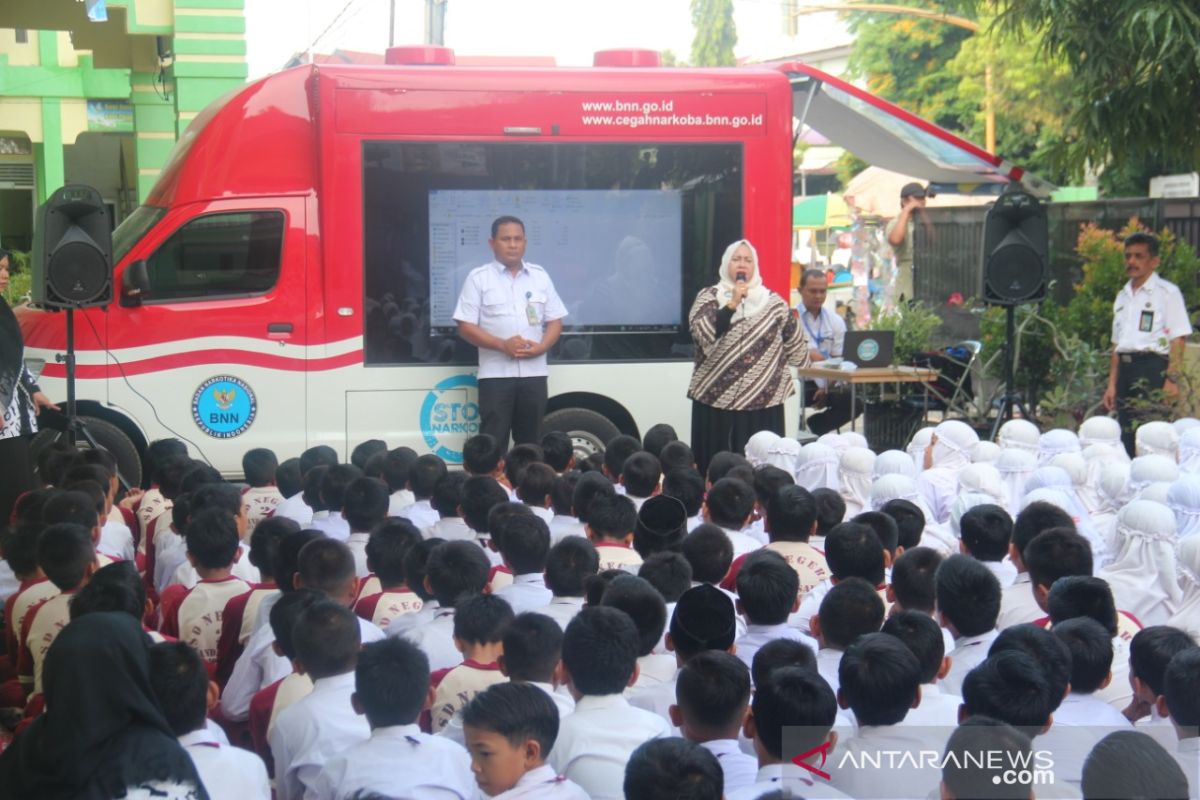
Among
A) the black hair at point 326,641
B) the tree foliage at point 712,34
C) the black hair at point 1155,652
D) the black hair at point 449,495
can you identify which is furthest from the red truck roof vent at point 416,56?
the tree foliage at point 712,34

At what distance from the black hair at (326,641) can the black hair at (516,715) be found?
0.68m

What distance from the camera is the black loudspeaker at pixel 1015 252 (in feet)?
32.6

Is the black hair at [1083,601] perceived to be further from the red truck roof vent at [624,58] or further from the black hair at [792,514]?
the red truck roof vent at [624,58]

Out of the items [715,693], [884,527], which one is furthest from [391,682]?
[884,527]

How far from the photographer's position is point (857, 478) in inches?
281

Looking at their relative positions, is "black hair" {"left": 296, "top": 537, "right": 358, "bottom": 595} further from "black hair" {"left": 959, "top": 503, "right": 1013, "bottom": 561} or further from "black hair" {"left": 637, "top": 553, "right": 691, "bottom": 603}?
"black hair" {"left": 959, "top": 503, "right": 1013, "bottom": 561}

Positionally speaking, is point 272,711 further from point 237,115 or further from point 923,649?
point 237,115

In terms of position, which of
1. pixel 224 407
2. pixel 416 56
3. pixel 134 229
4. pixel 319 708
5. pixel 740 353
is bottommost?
pixel 319 708

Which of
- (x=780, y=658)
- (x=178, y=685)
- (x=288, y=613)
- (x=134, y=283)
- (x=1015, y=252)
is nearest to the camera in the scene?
(x=178, y=685)

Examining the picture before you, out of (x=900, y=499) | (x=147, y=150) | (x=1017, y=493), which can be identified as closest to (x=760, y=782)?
(x=900, y=499)

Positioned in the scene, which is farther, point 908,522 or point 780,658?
point 908,522

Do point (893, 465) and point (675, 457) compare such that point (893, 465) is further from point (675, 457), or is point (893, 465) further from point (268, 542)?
point (268, 542)

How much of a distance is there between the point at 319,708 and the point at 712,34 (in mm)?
63342

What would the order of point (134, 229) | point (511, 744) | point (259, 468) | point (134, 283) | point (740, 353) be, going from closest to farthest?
1. point (511, 744)
2. point (259, 468)
3. point (740, 353)
4. point (134, 283)
5. point (134, 229)
